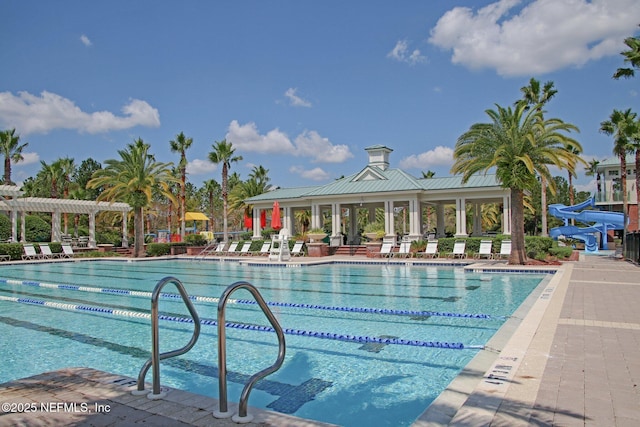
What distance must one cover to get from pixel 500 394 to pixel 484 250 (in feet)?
61.6

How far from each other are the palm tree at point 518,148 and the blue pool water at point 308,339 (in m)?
4.22

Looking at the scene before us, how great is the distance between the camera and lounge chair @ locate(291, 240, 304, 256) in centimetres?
2678

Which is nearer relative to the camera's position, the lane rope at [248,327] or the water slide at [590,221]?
the lane rope at [248,327]

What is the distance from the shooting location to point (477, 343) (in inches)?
286

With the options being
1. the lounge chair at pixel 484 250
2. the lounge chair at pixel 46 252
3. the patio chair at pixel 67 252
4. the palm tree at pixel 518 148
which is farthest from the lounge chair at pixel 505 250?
the lounge chair at pixel 46 252

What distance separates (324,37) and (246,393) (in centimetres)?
1879

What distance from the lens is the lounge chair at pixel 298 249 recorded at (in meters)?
26.8

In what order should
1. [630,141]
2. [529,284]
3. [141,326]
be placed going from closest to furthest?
[141,326] < [529,284] < [630,141]

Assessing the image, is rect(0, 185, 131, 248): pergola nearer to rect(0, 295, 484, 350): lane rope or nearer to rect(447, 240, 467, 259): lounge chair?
rect(0, 295, 484, 350): lane rope

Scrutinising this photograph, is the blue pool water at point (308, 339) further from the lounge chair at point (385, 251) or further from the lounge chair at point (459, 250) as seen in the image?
the lounge chair at point (385, 251)

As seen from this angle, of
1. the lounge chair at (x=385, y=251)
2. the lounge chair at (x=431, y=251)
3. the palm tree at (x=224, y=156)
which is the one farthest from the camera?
the palm tree at (x=224, y=156)

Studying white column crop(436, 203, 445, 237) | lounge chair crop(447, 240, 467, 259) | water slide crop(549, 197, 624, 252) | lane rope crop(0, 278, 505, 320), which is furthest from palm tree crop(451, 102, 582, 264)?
water slide crop(549, 197, 624, 252)

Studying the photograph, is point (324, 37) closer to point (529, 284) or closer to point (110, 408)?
point (529, 284)

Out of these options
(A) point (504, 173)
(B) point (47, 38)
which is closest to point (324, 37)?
(A) point (504, 173)
